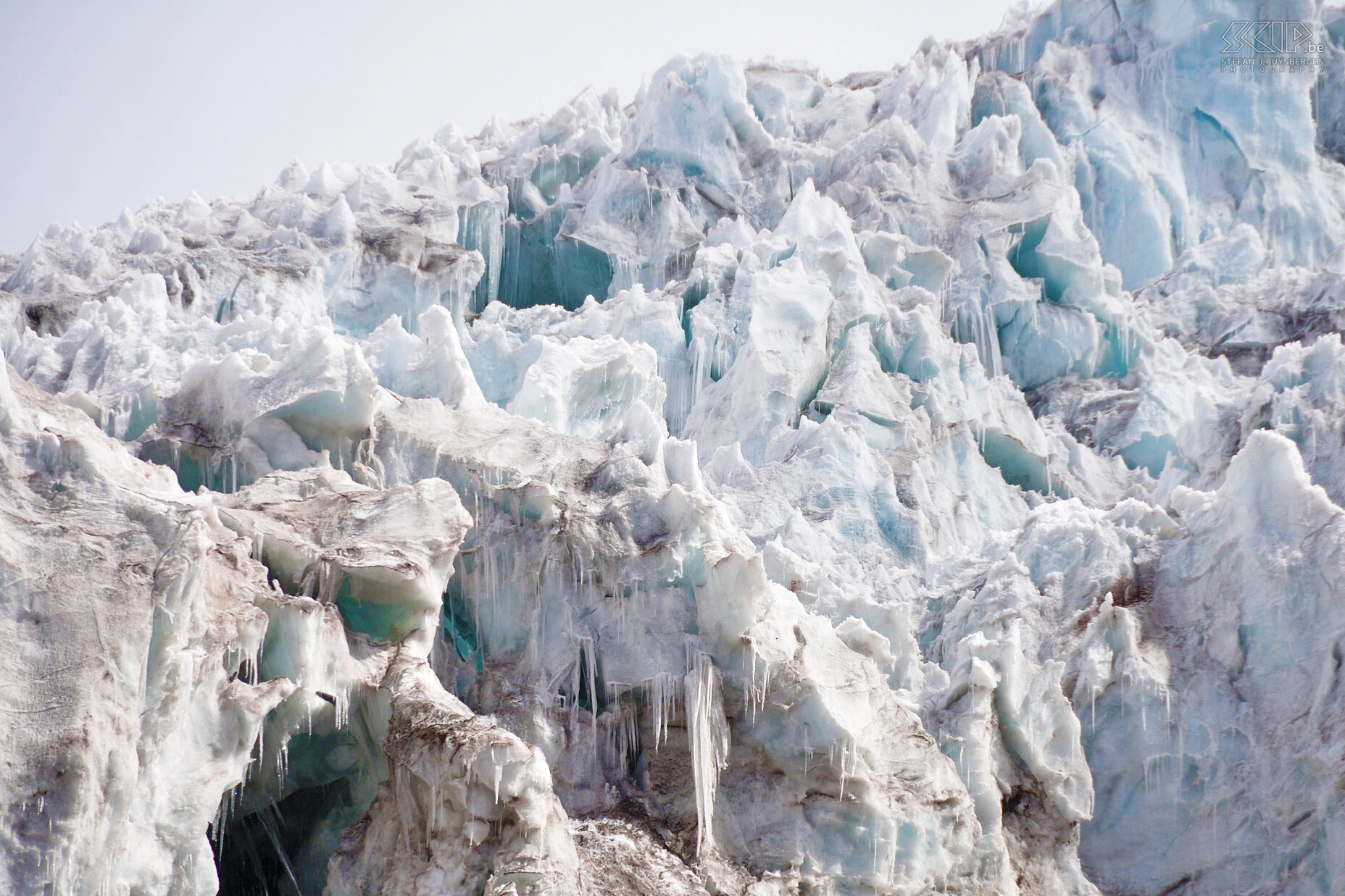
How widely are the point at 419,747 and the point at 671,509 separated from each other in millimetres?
3353

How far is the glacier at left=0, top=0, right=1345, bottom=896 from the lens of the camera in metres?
7.90

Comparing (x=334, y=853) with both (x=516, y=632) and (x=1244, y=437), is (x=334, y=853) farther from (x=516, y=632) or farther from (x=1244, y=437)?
(x=1244, y=437)

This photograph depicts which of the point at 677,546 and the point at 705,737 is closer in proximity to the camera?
A: the point at 705,737

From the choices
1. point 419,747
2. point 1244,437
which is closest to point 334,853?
point 419,747

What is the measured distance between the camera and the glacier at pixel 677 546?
790 cm

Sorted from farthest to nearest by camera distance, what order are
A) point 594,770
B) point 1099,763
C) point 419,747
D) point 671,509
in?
point 1099,763 → point 671,509 → point 594,770 → point 419,747

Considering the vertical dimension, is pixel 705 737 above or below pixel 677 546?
below

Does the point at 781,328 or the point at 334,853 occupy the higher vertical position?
the point at 781,328

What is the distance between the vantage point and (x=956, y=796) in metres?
10.3

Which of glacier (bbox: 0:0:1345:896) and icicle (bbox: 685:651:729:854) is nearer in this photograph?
glacier (bbox: 0:0:1345:896)

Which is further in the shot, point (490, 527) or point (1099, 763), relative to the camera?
point (1099, 763)

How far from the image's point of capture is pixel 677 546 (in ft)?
34.3

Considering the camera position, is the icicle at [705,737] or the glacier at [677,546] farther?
the icicle at [705,737]

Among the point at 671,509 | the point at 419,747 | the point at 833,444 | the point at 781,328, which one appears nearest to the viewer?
the point at 419,747
